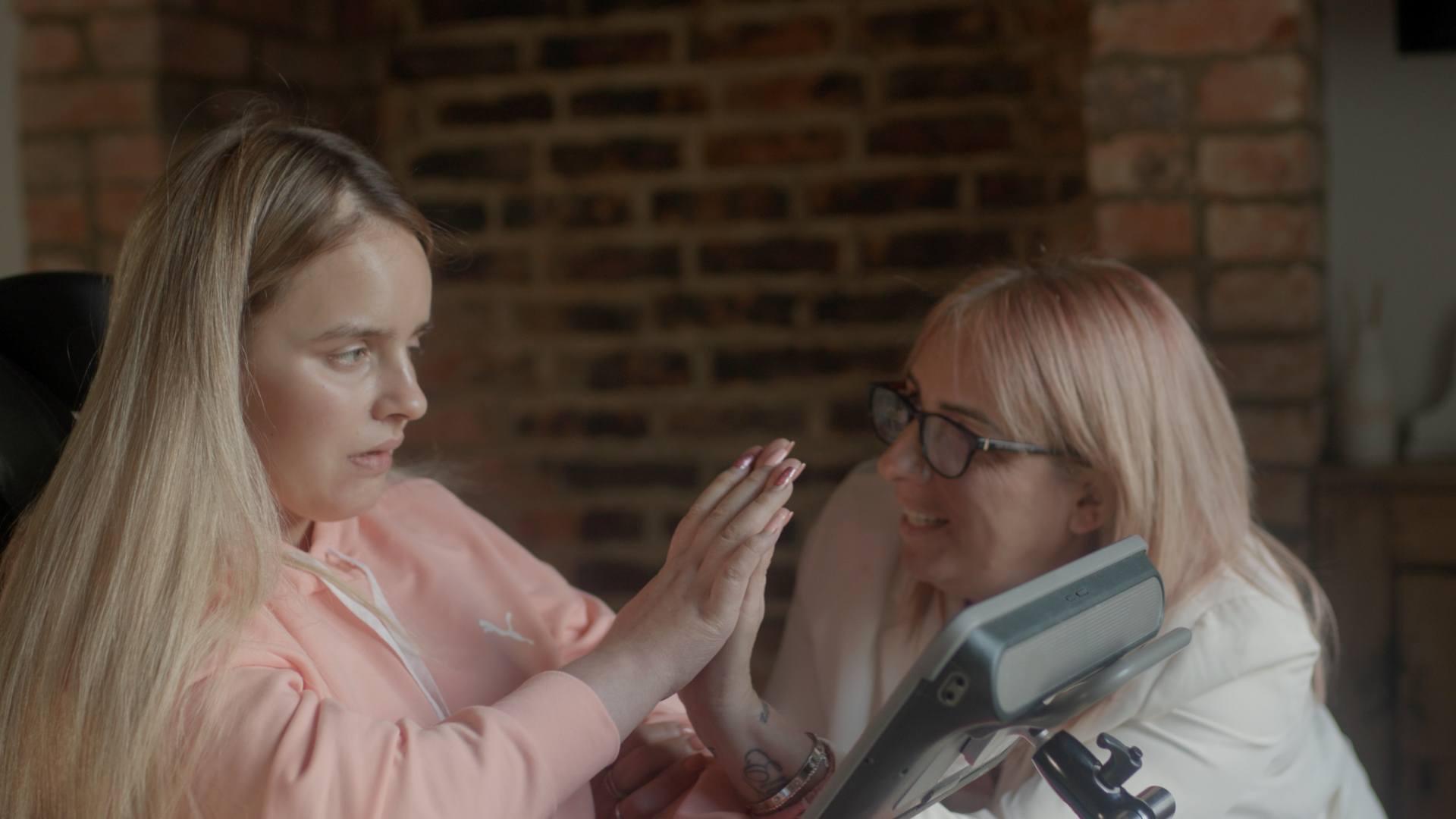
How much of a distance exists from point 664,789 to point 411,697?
334 mm

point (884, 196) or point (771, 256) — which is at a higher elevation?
point (884, 196)

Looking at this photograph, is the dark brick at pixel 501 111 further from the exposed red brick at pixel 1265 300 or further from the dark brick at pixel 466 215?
the exposed red brick at pixel 1265 300

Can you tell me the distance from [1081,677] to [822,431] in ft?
6.51

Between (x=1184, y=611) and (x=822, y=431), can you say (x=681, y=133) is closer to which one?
(x=822, y=431)

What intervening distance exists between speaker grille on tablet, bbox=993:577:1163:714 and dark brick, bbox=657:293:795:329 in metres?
1.95

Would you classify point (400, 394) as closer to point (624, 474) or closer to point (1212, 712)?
point (1212, 712)

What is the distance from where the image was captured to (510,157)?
2.97 metres

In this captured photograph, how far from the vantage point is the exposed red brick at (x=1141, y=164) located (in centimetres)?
216

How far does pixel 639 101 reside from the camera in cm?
290

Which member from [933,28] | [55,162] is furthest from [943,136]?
[55,162]

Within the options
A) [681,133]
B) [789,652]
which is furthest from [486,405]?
[789,652]

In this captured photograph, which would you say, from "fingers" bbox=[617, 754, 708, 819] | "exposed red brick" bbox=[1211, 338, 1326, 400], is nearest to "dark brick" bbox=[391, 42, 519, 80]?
"exposed red brick" bbox=[1211, 338, 1326, 400]

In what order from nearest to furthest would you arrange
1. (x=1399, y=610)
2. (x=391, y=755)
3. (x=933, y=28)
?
1. (x=391, y=755)
2. (x=1399, y=610)
3. (x=933, y=28)

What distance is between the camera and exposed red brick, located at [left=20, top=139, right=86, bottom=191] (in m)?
2.48
